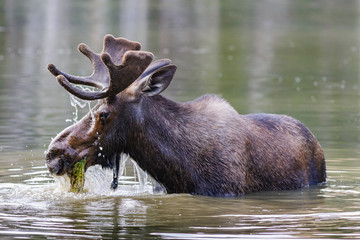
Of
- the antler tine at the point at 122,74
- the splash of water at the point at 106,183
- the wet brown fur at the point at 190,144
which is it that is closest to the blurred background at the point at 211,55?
the wet brown fur at the point at 190,144

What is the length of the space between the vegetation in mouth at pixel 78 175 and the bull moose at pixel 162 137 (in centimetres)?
5

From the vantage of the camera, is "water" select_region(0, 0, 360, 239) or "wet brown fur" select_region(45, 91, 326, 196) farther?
"wet brown fur" select_region(45, 91, 326, 196)

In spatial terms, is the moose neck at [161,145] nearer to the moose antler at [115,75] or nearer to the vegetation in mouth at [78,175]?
the moose antler at [115,75]

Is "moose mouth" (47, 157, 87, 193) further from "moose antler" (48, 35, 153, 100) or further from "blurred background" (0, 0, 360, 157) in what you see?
"blurred background" (0, 0, 360, 157)

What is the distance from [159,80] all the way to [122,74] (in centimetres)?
43

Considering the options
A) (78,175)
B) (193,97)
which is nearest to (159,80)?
(78,175)

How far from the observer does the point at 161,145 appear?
33.3ft

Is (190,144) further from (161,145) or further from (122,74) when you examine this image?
(122,74)

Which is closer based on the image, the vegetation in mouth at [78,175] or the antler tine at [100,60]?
the vegetation in mouth at [78,175]

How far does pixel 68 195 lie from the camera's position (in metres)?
10.2

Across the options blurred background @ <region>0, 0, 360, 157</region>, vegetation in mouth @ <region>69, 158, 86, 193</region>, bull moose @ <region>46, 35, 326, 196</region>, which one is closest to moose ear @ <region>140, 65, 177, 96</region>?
bull moose @ <region>46, 35, 326, 196</region>

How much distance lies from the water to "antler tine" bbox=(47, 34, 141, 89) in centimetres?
93

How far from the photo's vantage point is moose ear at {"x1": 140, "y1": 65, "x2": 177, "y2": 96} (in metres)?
9.99

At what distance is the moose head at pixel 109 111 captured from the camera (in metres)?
9.79
